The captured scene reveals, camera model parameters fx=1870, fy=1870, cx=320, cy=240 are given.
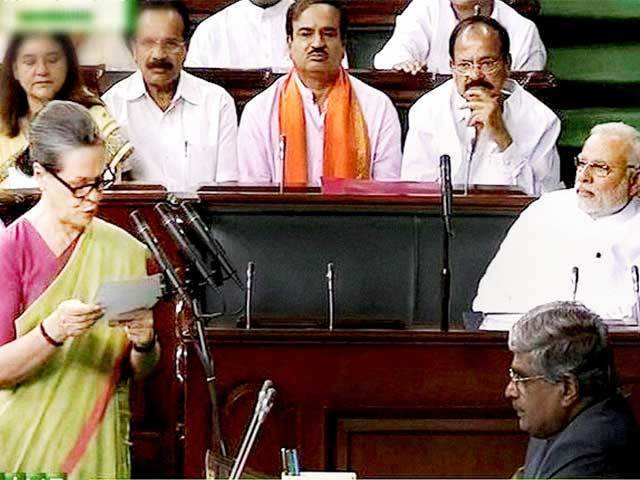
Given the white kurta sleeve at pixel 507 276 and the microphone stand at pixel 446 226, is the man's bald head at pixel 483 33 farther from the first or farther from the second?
the microphone stand at pixel 446 226

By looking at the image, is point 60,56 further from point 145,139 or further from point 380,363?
point 380,363

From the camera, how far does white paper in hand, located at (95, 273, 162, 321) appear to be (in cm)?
452

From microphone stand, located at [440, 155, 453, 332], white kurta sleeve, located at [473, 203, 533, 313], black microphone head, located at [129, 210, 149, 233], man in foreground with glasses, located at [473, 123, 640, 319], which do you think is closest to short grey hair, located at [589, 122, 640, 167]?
man in foreground with glasses, located at [473, 123, 640, 319]

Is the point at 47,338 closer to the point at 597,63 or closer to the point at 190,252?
the point at 190,252

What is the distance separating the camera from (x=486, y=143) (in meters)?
5.88

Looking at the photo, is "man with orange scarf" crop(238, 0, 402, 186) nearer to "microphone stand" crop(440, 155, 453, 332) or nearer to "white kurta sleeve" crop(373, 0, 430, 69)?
"white kurta sleeve" crop(373, 0, 430, 69)

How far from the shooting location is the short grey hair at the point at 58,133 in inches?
184

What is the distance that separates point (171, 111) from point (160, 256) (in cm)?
134

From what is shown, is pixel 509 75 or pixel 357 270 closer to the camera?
pixel 357 270

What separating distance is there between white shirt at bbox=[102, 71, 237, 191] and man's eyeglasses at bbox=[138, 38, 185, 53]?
122 millimetres

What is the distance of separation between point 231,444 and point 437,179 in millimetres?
1532

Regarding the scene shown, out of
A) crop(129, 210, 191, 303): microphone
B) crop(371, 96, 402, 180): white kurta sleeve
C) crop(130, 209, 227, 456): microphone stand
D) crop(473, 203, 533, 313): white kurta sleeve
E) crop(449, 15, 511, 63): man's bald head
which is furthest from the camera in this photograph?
crop(371, 96, 402, 180): white kurta sleeve

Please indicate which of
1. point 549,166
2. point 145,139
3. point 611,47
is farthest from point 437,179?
point 611,47

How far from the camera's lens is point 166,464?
5.02 meters
